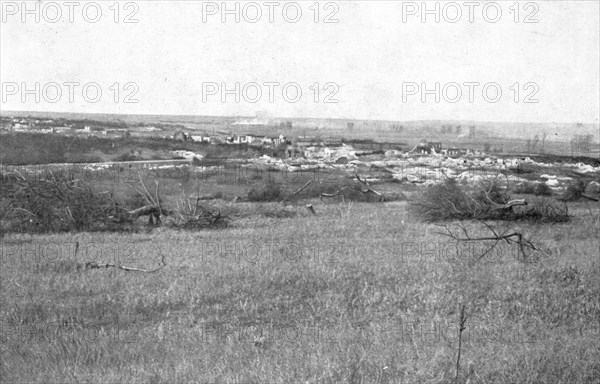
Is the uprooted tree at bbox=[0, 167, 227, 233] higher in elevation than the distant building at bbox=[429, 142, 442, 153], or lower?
lower

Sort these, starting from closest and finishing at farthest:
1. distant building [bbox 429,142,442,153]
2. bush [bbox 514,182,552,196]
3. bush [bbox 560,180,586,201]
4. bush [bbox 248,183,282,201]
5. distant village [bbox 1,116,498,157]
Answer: distant village [bbox 1,116,498,157], bush [bbox 248,183,282,201], distant building [bbox 429,142,442,153], bush [bbox 514,182,552,196], bush [bbox 560,180,586,201]

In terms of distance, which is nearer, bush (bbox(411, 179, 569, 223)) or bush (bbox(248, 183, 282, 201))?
bush (bbox(248, 183, 282, 201))

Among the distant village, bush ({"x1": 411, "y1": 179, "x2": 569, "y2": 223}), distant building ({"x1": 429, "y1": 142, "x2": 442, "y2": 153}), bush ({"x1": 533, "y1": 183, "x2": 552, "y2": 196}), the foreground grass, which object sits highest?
the distant village

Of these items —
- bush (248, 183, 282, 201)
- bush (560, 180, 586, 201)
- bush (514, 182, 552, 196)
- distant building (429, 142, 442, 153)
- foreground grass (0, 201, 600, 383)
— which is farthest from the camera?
bush (560, 180, 586, 201)

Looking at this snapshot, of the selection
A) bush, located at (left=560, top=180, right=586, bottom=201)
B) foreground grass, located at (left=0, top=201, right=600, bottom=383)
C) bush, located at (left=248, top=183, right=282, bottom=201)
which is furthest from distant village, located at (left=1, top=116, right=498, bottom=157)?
bush, located at (left=560, top=180, right=586, bottom=201)

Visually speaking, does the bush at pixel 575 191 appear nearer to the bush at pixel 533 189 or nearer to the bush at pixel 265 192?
the bush at pixel 533 189

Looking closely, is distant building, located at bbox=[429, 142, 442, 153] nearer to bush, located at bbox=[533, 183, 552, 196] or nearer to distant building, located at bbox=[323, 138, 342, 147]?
distant building, located at bbox=[323, 138, 342, 147]

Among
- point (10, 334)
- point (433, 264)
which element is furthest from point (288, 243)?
point (10, 334)

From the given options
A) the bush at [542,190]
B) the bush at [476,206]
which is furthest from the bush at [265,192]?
the bush at [542,190]

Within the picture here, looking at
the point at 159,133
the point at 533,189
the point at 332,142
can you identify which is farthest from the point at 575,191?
the point at 159,133
